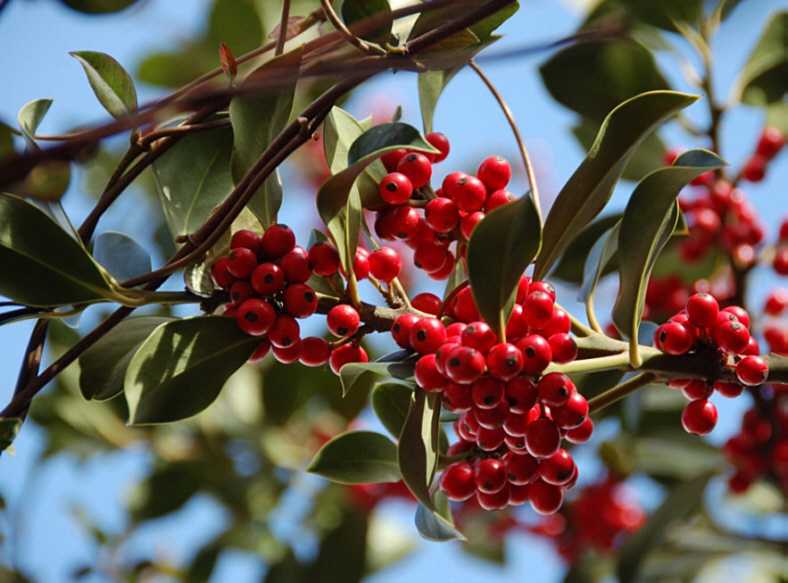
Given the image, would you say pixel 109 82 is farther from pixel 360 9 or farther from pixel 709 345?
pixel 709 345

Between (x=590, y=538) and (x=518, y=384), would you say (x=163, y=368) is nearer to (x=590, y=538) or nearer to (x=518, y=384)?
(x=518, y=384)

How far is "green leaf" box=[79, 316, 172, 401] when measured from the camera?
88 cm

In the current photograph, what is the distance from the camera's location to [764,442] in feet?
5.37

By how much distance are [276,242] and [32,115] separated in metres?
0.31

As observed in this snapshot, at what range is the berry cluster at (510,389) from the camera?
2.45ft

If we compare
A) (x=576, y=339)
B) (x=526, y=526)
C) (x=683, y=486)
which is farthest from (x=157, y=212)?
(x=576, y=339)

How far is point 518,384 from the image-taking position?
2.49 feet

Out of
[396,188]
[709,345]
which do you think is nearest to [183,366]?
[396,188]

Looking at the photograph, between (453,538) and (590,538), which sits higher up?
(453,538)

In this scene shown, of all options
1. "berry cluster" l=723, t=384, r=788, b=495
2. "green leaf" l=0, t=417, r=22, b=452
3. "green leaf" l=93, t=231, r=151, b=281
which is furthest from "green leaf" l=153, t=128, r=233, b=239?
"berry cluster" l=723, t=384, r=788, b=495

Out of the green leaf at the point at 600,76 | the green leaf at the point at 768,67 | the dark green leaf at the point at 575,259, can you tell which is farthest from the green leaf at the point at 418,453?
the green leaf at the point at 768,67

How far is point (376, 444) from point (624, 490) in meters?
1.41

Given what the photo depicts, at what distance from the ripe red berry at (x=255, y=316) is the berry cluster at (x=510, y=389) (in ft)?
0.43

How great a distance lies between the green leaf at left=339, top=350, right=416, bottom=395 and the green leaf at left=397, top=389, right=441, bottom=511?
3 centimetres
